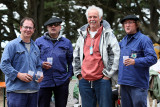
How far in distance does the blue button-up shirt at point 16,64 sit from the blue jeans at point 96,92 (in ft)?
2.32

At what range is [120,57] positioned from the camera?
153 inches

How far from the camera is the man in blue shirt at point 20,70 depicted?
3.33 metres

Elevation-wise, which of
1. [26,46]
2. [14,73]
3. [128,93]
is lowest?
[128,93]

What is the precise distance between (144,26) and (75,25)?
3.12 meters

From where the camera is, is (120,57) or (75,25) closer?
(120,57)

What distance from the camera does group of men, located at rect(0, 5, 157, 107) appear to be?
11.2ft

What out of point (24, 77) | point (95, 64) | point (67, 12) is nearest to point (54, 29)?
point (95, 64)

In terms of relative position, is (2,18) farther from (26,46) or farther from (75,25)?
(26,46)

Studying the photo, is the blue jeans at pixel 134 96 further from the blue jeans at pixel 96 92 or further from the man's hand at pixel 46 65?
the man's hand at pixel 46 65

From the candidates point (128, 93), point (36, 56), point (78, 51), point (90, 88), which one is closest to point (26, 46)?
point (36, 56)

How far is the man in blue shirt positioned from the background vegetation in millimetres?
5968

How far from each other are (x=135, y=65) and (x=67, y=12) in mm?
8337

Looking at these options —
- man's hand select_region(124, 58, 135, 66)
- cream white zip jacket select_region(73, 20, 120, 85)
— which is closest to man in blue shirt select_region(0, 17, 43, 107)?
cream white zip jacket select_region(73, 20, 120, 85)

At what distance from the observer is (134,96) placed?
3725 mm
